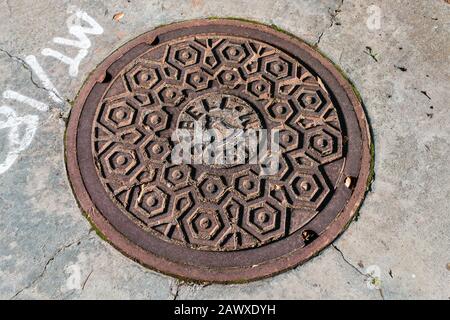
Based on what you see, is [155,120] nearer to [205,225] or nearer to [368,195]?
[205,225]

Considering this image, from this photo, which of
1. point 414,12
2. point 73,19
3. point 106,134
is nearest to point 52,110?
point 106,134

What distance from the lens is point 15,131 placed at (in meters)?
2.86

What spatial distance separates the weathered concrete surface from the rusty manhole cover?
3.7 inches

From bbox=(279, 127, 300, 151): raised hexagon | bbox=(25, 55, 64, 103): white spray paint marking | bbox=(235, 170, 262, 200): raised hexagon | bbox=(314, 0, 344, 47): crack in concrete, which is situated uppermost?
bbox=(314, 0, 344, 47): crack in concrete

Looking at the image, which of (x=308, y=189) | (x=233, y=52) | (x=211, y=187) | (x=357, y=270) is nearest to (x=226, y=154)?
(x=211, y=187)

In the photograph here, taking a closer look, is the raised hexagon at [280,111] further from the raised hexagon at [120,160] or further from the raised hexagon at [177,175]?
the raised hexagon at [120,160]

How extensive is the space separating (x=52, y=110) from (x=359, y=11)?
212 centimetres

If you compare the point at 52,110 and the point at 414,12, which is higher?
the point at 414,12

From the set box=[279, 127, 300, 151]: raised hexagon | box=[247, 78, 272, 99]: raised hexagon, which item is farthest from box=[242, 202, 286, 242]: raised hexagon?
box=[247, 78, 272, 99]: raised hexagon

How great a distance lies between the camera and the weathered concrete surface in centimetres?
243

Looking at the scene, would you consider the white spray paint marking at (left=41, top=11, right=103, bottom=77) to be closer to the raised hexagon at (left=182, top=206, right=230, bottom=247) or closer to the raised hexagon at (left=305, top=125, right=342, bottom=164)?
the raised hexagon at (left=182, top=206, right=230, bottom=247)

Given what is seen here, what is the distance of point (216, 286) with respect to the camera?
2412 millimetres

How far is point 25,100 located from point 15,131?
22 centimetres
